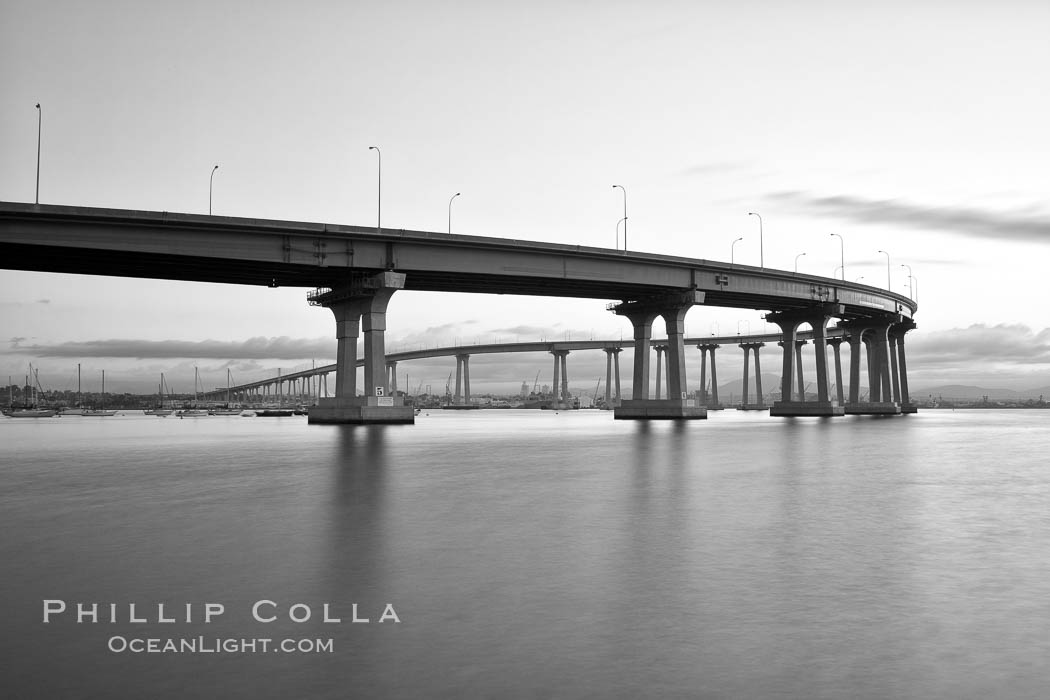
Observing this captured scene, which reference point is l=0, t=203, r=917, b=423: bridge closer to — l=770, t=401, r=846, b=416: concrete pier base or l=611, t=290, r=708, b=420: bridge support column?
l=611, t=290, r=708, b=420: bridge support column

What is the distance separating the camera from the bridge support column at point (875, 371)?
422 feet

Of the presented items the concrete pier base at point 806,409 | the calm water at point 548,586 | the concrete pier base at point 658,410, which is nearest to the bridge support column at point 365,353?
the concrete pier base at point 658,410

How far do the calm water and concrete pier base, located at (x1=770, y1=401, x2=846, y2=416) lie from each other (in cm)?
9422

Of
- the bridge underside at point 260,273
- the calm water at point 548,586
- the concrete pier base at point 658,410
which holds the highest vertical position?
the bridge underside at point 260,273

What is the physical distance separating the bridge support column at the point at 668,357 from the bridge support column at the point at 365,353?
29422 millimetres

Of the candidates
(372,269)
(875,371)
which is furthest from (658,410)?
(875,371)

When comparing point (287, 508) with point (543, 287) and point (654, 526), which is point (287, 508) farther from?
point (543, 287)

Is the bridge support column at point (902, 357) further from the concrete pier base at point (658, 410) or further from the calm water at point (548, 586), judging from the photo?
the calm water at point (548, 586)

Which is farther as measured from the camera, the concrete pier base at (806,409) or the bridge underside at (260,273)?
the concrete pier base at (806,409)

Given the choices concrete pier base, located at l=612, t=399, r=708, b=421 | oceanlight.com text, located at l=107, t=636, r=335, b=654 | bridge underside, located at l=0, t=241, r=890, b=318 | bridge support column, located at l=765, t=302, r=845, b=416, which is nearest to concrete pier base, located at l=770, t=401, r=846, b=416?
bridge support column, located at l=765, t=302, r=845, b=416

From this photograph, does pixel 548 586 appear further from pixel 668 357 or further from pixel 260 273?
pixel 668 357

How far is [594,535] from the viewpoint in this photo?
12.7 metres

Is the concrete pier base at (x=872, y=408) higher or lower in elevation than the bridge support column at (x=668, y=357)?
lower

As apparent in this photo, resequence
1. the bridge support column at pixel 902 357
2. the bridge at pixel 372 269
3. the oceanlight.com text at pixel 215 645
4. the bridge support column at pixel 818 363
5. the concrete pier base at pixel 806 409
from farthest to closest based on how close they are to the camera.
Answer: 1. the bridge support column at pixel 902 357
2. the concrete pier base at pixel 806 409
3. the bridge support column at pixel 818 363
4. the bridge at pixel 372 269
5. the oceanlight.com text at pixel 215 645
